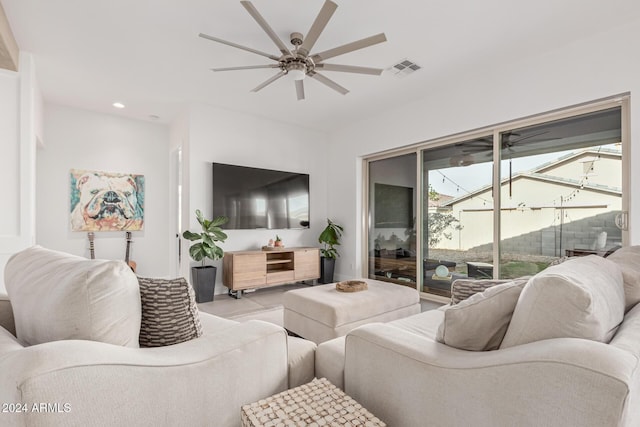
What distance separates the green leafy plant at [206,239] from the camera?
3.96m

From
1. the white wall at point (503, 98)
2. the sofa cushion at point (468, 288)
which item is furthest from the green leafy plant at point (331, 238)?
the sofa cushion at point (468, 288)

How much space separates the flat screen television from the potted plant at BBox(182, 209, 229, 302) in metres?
0.39

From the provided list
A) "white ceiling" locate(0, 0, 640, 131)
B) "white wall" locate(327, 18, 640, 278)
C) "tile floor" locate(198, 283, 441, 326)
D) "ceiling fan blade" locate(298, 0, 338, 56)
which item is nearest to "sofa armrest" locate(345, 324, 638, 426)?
"ceiling fan blade" locate(298, 0, 338, 56)

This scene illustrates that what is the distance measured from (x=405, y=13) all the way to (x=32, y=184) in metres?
3.80

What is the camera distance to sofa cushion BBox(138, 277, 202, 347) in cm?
117

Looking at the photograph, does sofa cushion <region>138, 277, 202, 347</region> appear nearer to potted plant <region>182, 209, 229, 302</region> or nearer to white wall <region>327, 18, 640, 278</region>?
potted plant <region>182, 209, 229, 302</region>

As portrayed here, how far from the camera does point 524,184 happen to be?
329 cm

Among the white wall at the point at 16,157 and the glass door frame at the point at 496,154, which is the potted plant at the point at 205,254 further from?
the glass door frame at the point at 496,154

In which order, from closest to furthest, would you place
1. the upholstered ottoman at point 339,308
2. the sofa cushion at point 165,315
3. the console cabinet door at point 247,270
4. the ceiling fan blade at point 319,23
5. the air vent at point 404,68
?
the sofa cushion at point 165,315 < the ceiling fan blade at point 319,23 < the upholstered ottoman at point 339,308 < the air vent at point 404,68 < the console cabinet door at point 247,270

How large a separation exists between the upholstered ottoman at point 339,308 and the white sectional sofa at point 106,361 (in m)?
1.10

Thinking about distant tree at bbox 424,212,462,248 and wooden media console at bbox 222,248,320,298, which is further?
wooden media console at bbox 222,248,320,298

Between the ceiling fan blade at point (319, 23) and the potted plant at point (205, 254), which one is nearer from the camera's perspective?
the ceiling fan blade at point (319, 23)

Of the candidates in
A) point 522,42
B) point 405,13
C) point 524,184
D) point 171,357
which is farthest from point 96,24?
point 524,184

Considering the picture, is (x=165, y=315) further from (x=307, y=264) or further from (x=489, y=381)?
(x=307, y=264)
